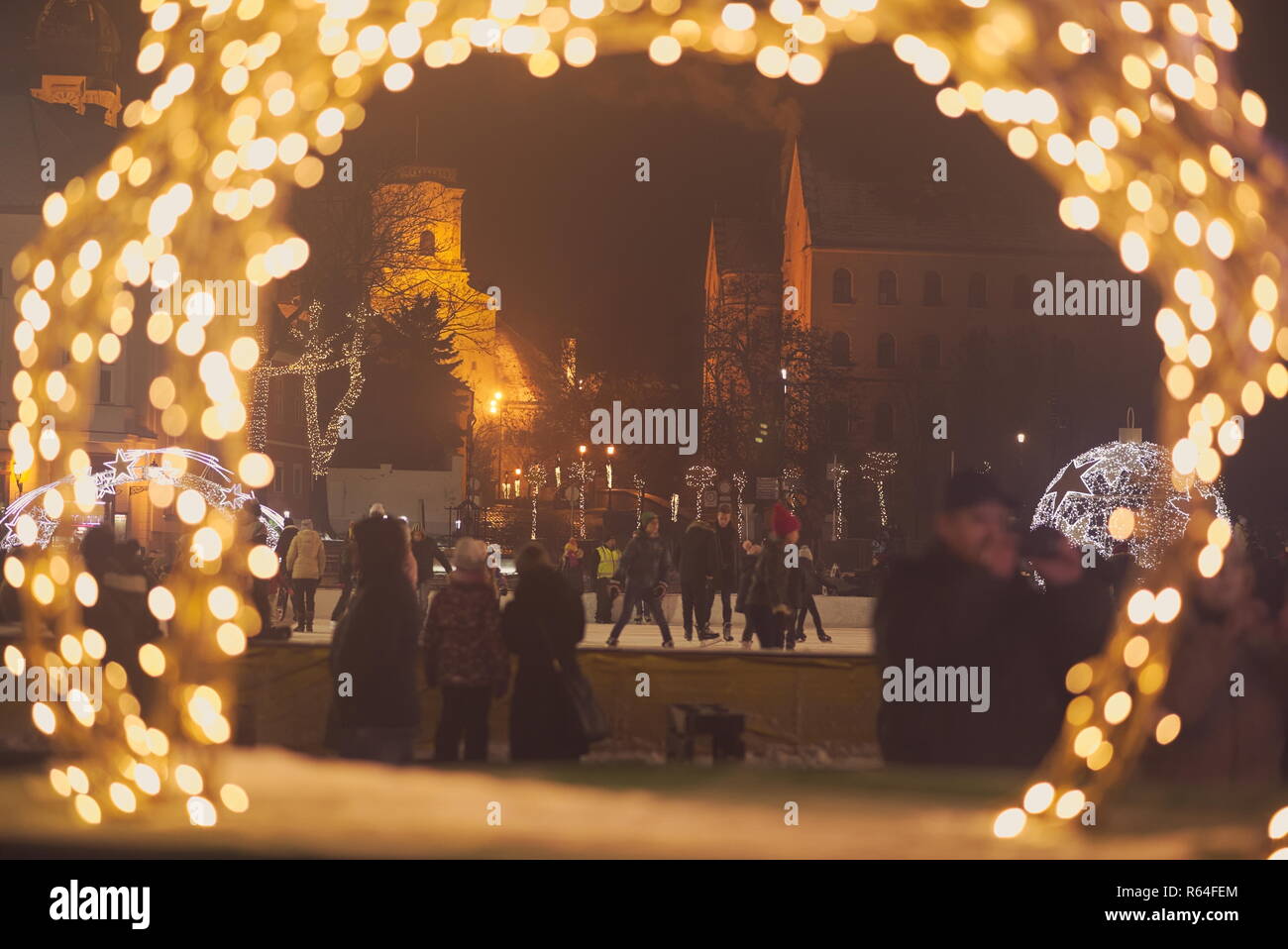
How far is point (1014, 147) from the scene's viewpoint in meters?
10.2

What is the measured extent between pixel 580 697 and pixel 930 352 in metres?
60.5

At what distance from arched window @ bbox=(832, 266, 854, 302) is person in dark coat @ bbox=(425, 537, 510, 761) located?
5984 centimetres

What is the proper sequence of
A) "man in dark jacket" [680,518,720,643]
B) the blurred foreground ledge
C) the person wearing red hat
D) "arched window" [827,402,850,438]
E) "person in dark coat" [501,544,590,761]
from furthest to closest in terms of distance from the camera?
"arched window" [827,402,850,438]
"man in dark jacket" [680,518,720,643]
the person wearing red hat
"person in dark coat" [501,544,590,761]
the blurred foreground ledge

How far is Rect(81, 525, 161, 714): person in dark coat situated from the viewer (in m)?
9.84

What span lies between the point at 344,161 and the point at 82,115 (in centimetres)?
2843

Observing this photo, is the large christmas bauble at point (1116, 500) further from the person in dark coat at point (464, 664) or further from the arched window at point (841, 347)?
the arched window at point (841, 347)

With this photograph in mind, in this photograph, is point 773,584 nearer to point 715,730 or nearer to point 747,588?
point 747,588

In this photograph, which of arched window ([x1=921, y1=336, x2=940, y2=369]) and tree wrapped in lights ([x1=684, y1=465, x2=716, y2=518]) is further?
arched window ([x1=921, y1=336, x2=940, y2=369])

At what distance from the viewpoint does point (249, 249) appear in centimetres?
1067

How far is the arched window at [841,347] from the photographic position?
68125 millimetres

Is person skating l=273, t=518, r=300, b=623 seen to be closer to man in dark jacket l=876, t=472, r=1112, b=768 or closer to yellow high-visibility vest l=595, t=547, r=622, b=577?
yellow high-visibility vest l=595, t=547, r=622, b=577

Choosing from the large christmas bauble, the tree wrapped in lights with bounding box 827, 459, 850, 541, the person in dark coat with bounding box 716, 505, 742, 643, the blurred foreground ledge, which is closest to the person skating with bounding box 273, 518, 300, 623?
the person in dark coat with bounding box 716, 505, 742, 643

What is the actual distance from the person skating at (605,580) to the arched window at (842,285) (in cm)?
4243

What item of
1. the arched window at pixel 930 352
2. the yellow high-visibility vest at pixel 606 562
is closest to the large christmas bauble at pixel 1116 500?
the yellow high-visibility vest at pixel 606 562
